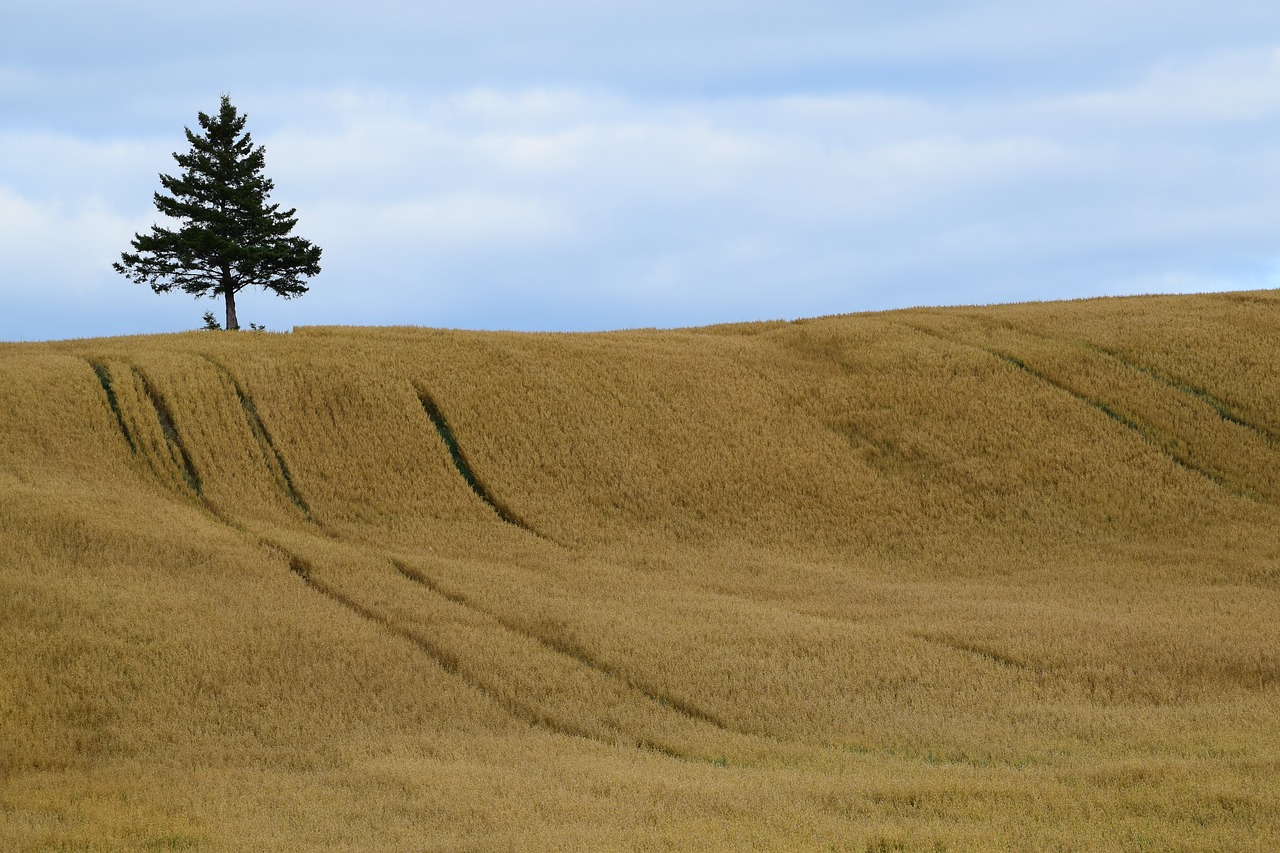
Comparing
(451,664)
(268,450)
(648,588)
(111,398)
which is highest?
(111,398)

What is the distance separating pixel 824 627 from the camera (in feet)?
69.6

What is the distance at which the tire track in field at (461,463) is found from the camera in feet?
93.4

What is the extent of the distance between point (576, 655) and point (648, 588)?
15.3 ft

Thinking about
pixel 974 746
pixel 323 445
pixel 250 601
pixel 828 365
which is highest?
pixel 828 365

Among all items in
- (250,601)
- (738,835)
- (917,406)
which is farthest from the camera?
(917,406)

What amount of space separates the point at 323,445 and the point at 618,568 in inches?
380

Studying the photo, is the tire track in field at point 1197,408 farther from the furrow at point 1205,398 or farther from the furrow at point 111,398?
the furrow at point 111,398

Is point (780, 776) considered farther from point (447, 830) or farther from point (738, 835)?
point (447, 830)

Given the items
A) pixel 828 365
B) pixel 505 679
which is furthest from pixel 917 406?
pixel 505 679

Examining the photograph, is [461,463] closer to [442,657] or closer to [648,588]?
[648,588]

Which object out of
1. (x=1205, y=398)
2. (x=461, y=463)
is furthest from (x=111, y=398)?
(x=1205, y=398)

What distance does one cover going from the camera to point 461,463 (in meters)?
30.8

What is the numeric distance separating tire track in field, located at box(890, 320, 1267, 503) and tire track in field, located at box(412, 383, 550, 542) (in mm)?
17660

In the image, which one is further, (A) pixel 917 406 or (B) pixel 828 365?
(B) pixel 828 365
